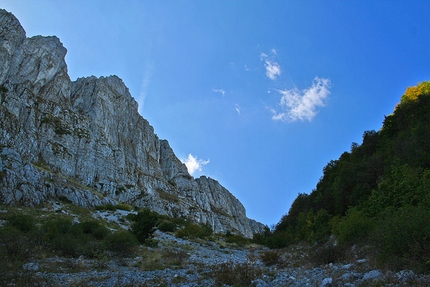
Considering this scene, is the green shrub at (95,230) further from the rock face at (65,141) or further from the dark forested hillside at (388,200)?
the dark forested hillside at (388,200)

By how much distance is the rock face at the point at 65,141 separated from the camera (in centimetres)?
4441

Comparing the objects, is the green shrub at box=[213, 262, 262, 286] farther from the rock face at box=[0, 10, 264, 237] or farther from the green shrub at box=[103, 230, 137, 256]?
the rock face at box=[0, 10, 264, 237]

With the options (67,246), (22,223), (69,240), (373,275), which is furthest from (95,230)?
(373,275)

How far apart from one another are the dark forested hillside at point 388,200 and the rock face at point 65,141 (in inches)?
1208

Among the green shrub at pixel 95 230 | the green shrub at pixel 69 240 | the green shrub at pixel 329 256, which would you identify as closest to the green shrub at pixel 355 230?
the green shrub at pixel 329 256

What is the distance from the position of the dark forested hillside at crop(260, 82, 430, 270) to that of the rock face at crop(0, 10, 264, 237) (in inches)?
1208

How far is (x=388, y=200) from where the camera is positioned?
1664 cm

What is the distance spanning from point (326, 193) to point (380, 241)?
25.2 metres

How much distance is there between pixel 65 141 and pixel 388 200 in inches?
3034

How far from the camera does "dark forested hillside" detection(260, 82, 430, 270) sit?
8.45 meters

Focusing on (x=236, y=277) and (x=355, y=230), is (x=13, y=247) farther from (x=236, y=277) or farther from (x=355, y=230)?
(x=355, y=230)

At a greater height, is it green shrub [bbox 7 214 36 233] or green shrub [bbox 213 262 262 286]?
green shrub [bbox 7 214 36 233]

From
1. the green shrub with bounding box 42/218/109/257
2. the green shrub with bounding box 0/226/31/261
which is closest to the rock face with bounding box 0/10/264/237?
the green shrub with bounding box 42/218/109/257

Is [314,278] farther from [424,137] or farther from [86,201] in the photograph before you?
[86,201]
